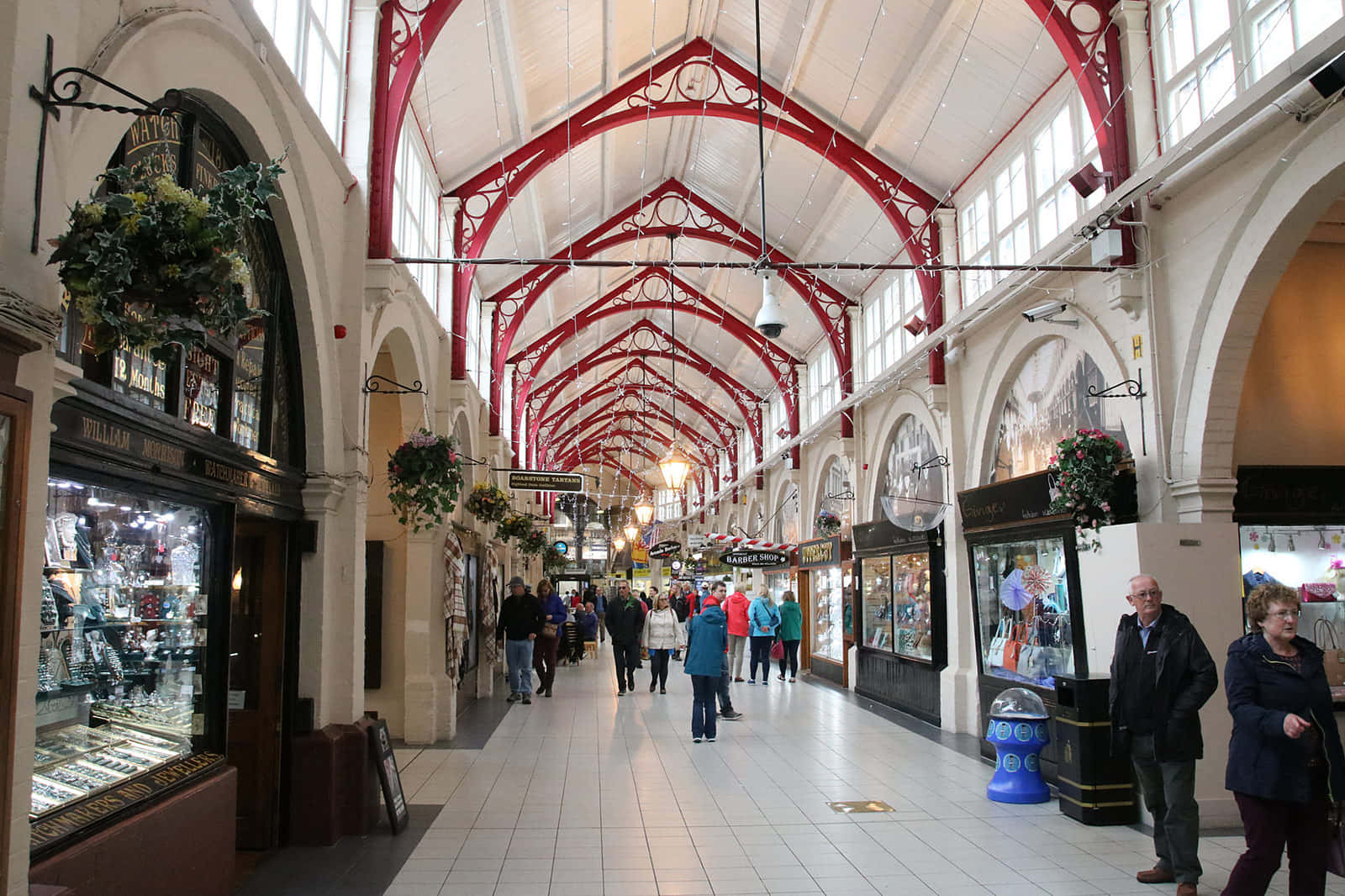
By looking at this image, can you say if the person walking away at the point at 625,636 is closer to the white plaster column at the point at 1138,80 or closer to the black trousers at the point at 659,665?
the black trousers at the point at 659,665

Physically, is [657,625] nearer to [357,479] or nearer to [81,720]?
[357,479]

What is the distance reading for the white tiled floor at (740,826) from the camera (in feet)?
17.1

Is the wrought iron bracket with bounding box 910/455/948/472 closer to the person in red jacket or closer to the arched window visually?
the person in red jacket

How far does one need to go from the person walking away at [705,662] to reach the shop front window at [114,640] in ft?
17.6

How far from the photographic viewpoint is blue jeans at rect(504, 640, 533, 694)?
498 inches

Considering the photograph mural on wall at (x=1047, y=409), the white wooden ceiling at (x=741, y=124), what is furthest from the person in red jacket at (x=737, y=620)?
the white wooden ceiling at (x=741, y=124)

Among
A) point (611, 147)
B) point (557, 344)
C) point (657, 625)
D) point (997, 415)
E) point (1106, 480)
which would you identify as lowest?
point (657, 625)

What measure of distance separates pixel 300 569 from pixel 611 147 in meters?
9.05

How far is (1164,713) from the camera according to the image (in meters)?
4.86

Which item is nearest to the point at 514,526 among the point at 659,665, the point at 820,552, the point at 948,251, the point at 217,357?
the point at 659,665

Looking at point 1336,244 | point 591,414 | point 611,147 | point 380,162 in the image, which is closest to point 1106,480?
point 1336,244

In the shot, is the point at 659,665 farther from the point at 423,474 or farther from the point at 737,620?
the point at 423,474

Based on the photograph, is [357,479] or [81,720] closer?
[81,720]

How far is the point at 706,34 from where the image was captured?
1173cm
